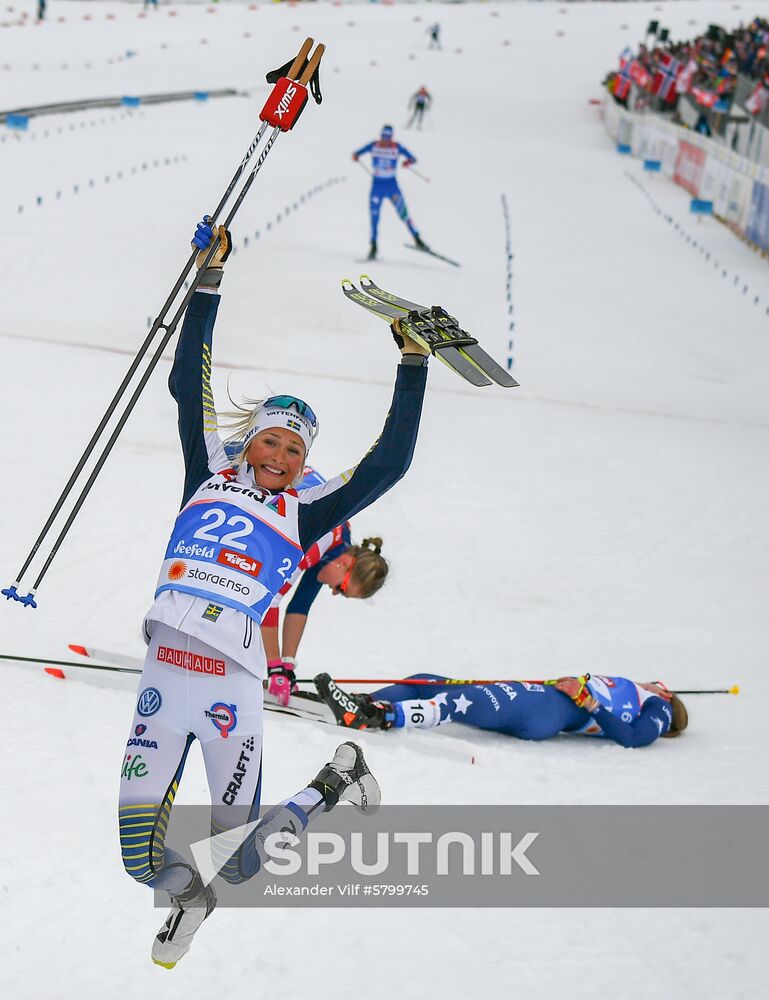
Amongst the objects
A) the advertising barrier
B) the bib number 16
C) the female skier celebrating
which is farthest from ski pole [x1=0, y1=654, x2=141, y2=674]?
the advertising barrier

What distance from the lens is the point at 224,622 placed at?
3.80m

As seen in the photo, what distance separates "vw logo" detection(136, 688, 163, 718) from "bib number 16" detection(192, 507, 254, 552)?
51 centimetres

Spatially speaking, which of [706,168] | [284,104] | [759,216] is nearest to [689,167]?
[706,168]

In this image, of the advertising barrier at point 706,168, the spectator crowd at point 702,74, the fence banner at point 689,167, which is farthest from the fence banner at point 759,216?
the spectator crowd at point 702,74

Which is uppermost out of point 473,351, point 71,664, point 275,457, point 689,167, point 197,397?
point 473,351

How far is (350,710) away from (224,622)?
2540 millimetres

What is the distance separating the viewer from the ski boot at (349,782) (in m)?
4.24

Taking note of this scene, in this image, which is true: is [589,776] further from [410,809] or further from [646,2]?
[646,2]

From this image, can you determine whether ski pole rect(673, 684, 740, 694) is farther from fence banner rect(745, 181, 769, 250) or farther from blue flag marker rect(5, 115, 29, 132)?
blue flag marker rect(5, 115, 29, 132)

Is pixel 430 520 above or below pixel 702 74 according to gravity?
below

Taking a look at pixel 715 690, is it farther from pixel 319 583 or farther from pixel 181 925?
pixel 181 925

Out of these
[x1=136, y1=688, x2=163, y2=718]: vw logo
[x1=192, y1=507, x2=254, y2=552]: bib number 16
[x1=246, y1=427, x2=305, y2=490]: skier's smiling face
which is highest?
[x1=246, y1=427, x2=305, y2=490]: skier's smiling face

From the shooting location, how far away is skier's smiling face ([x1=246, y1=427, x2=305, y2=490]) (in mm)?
4047

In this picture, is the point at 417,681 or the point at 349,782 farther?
the point at 417,681
